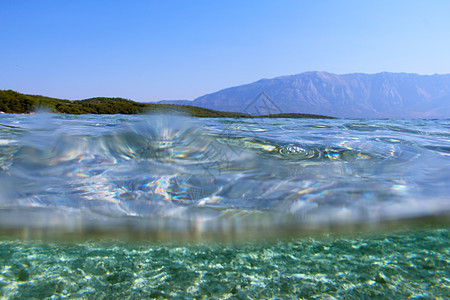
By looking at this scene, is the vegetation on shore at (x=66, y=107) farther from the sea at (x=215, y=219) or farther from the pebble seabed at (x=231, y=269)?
the pebble seabed at (x=231, y=269)

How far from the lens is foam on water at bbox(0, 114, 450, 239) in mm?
2559

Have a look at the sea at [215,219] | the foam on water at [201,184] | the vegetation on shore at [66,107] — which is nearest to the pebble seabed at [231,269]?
the sea at [215,219]

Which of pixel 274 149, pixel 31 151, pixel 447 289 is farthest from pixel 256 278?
pixel 31 151

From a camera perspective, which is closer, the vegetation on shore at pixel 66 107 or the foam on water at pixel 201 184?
the foam on water at pixel 201 184

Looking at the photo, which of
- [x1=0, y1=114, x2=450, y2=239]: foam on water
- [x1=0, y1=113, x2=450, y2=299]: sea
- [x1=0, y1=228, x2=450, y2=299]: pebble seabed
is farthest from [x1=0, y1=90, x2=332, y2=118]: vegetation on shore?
Answer: [x1=0, y1=228, x2=450, y2=299]: pebble seabed

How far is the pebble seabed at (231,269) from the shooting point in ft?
4.48

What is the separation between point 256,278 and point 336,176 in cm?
273

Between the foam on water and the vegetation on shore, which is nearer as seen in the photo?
the foam on water

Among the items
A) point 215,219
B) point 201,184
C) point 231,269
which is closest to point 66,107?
point 201,184

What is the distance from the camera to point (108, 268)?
1.59 meters

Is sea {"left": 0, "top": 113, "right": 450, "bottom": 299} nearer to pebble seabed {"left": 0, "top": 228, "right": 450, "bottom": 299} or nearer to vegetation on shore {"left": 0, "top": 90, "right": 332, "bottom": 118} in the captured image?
pebble seabed {"left": 0, "top": 228, "right": 450, "bottom": 299}

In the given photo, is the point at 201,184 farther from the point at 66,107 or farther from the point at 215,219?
the point at 66,107

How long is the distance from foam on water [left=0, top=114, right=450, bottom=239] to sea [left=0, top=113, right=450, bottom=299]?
2cm

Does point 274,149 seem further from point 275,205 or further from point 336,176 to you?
point 275,205
